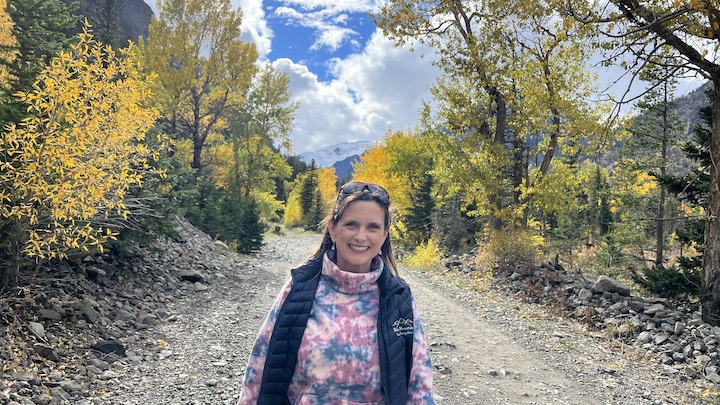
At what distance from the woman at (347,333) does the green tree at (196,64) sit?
60.0 ft

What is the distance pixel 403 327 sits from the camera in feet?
7.04

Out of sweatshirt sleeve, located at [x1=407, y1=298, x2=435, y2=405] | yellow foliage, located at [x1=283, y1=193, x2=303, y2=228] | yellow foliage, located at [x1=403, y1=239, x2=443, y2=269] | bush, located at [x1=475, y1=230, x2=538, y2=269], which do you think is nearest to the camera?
sweatshirt sleeve, located at [x1=407, y1=298, x2=435, y2=405]

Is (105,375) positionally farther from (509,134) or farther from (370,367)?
(509,134)

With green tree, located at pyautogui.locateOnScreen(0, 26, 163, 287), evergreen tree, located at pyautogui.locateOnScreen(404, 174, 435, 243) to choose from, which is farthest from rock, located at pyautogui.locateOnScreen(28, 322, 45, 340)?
evergreen tree, located at pyautogui.locateOnScreen(404, 174, 435, 243)

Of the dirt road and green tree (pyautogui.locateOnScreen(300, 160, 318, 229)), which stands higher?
green tree (pyautogui.locateOnScreen(300, 160, 318, 229))

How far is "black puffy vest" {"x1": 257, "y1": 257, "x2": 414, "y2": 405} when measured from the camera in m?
2.06

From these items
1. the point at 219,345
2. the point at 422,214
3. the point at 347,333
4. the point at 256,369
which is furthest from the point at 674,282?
the point at 422,214

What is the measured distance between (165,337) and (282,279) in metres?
7.03

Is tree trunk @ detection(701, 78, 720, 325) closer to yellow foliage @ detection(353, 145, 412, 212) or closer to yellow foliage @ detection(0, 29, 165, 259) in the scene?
yellow foliage @ detection(0, 29, 165, 259)

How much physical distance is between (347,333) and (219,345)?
18.2 feet

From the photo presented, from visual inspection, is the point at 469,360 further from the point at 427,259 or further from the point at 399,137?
the point at 399,137

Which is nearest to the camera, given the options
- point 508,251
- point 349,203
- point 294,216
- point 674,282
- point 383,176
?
point 349,203

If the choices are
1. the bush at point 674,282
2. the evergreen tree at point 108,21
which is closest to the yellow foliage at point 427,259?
the bush at point 674,282

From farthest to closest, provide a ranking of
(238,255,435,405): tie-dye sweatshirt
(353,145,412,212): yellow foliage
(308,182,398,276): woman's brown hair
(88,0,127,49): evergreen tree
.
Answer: (353,145,412,212): yellow foliage → (88,0,127,49): evergreen tree → (308,182,398,276): woman's brown hair → (238,255,435,405): tie-dye sweatshirt
